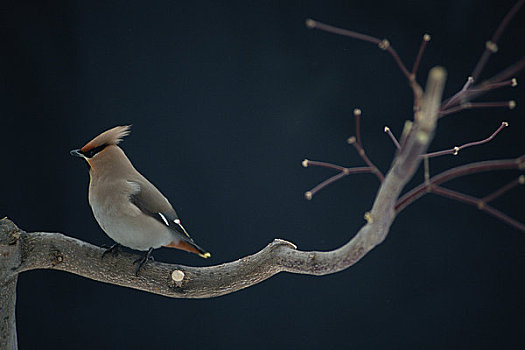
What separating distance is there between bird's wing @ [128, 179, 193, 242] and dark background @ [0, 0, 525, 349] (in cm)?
71

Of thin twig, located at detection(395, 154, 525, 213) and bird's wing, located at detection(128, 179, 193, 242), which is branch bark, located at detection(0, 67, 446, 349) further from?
thin twig, located at detection(395, 154, 525, 213)

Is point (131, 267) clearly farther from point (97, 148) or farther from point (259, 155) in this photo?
point (259, 155)

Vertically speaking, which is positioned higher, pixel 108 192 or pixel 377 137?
pixel 377 137

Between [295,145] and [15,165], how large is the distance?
100 cm

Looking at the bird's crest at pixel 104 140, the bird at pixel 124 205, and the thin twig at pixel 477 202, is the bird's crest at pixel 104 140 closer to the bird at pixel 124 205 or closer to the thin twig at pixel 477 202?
the bird at pixel 124 205

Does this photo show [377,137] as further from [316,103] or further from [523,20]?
[523,20]

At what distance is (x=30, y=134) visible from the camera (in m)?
2.11

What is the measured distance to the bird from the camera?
1.41 meters

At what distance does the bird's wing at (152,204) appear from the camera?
1.44m

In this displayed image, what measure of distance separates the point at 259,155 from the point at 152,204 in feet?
2.60

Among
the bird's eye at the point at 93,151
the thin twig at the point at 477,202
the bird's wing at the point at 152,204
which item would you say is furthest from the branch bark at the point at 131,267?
the thin twig at the point at 477,202

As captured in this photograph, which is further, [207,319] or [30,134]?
[207,319]

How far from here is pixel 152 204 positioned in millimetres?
1446

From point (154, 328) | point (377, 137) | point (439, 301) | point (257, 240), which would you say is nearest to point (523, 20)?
point (377, 137)
